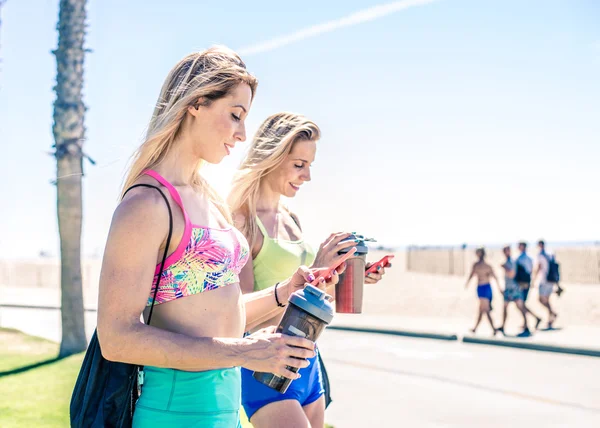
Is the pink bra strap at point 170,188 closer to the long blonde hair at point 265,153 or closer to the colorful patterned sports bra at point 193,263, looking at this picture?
the colorful patterned sports bra at point 193,263

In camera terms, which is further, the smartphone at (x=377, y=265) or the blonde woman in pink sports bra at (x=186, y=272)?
the smartphone at (x=377, y=265)

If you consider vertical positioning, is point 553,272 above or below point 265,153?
below

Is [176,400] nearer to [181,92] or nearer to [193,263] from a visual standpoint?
[193,263]

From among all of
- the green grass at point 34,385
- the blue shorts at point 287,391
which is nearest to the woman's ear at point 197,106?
the blue shorts at point 287,391

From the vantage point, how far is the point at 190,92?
213 cm

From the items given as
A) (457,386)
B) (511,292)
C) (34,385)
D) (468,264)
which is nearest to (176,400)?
(34,385)

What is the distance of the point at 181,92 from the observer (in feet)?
7.05

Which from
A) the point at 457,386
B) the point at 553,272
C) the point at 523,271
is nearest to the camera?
the point at 457,386

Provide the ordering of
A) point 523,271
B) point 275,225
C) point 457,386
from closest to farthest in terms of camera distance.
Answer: point 275,225 → point 457,386 → point 523,271

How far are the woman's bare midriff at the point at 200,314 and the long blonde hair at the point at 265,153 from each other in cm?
145

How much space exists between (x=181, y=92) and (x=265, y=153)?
1.55 metres

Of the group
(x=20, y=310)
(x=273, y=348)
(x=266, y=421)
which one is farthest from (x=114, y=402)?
(x=20, y=310)

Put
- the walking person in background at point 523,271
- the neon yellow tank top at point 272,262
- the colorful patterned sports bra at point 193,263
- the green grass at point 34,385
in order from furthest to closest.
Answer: the walking person in background at point 523,271 < the green grass at point 34,385 < the neon yellow tank top at point 272,262 < the colorful patterned sports bra at point 193,263

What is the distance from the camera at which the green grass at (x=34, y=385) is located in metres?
6.09
